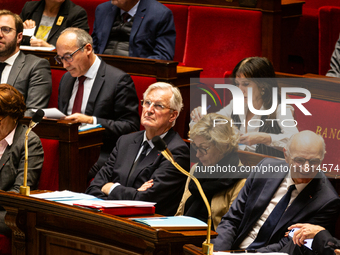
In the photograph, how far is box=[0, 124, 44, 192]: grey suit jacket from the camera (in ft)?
6.70

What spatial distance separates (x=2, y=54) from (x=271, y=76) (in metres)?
1.48

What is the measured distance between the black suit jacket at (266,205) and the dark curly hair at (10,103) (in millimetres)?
941

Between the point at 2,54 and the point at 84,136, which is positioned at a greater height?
the point at 2,54

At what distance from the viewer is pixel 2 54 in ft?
9.26

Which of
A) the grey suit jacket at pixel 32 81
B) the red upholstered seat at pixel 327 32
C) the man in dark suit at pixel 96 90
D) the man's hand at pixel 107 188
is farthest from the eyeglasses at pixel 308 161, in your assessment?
the red upholstered seat at pixel 327 32

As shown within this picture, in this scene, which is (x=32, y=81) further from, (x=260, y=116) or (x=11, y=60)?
(x=260, y=116)

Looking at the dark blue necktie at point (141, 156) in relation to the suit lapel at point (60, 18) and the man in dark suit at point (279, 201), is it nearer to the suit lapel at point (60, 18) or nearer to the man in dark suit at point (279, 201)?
the man in dark suit at point (279, 201)

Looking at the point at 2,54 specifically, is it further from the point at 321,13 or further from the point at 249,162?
the point at 321,13

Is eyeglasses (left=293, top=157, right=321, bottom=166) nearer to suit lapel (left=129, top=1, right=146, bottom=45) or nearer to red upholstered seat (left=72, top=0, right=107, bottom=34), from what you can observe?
suit lapel (left=129, top=1, right=146, bottom=45)

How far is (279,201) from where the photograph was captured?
1.65 m

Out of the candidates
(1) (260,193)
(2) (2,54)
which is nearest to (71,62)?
(2) (2,54)

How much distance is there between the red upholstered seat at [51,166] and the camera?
2268 mm

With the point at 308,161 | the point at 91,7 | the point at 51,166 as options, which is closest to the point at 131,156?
the point at 51,166

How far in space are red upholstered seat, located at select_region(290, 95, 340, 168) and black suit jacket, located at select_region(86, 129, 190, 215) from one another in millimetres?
634
